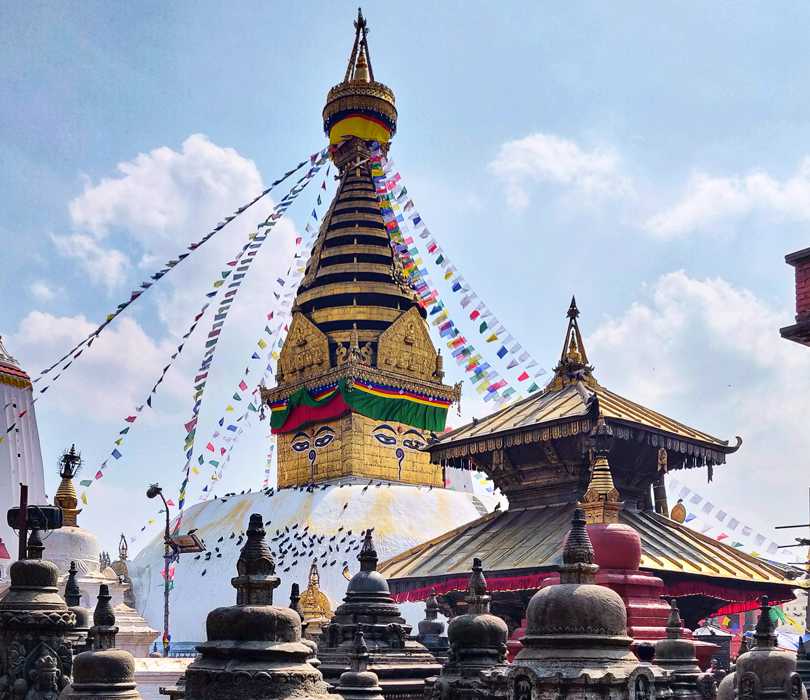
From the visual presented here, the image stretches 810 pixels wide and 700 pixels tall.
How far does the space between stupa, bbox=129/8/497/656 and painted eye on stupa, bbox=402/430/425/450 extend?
39 mm

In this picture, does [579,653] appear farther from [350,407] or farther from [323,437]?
[323,437]

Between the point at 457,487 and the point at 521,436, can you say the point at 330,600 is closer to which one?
the point at 457,487

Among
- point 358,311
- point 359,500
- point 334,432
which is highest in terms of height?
point 358,311

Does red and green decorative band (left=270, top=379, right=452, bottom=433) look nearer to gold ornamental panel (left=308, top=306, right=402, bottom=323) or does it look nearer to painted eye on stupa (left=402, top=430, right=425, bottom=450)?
painted eye on stupa (left=402, top=430, right=425, bottom=450)

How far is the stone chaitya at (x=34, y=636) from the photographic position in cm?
788

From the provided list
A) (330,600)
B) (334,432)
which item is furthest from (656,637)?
(334,432)

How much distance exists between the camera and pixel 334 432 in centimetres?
3903

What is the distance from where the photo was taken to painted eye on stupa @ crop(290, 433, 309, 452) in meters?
40.2

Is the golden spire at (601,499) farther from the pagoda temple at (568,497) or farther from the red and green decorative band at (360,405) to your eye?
the red and green decorative band at (360,405)

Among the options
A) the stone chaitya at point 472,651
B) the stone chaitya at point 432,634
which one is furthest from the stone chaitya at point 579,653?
the stone chaitya at point 432,634

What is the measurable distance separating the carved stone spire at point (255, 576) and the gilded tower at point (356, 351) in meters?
31.7

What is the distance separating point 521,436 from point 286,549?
49.9 feet

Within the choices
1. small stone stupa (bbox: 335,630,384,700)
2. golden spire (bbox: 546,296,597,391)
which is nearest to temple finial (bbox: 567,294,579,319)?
golden spire (bbox: 546,296,597,391)

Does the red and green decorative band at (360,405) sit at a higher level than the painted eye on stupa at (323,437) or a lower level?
higher
